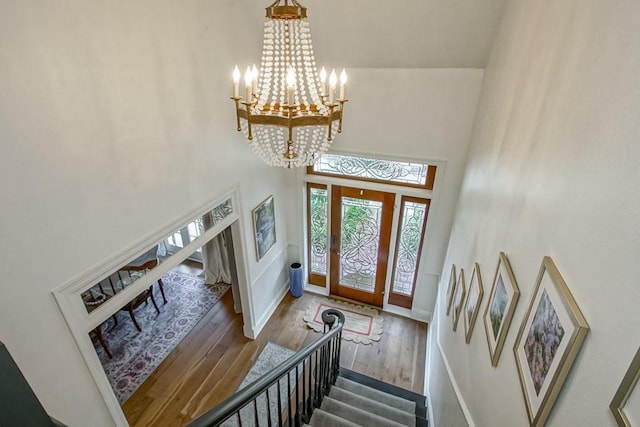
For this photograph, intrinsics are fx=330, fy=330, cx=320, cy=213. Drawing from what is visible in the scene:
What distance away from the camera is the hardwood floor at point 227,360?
3.83 m

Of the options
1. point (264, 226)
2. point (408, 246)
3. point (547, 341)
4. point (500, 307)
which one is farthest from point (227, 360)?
point (547, 341)

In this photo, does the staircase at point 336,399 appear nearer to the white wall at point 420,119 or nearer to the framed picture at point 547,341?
the framed picture at point 547,341

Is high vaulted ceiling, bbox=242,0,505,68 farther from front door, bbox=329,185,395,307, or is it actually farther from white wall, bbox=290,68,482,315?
front door, bbox=329,185,395,307

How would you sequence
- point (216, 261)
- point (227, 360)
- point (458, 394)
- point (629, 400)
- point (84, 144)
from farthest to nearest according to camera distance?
1. point (216, 261)
2. point (227, 360)
3. point (458, 394)
4. point (84, 144)
5. point (629, 400)

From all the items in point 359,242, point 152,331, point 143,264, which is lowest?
point 152,331

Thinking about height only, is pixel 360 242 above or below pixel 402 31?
below

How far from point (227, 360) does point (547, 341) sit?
4121mm

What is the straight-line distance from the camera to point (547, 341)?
1.20m

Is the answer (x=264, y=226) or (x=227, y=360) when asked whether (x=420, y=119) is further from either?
(x=227, y=360)

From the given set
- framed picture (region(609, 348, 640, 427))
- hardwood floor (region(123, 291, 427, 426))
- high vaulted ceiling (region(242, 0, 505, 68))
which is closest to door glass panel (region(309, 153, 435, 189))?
high vaulted ceiling (region(242, 0, 505, 68))

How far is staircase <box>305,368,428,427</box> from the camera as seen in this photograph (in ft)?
9.95

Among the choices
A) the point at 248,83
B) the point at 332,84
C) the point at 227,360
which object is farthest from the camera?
the point at 227,360

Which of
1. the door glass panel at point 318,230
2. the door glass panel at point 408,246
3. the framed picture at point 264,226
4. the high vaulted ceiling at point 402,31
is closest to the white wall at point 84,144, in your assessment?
the high vaulted ceiling at point 402,31

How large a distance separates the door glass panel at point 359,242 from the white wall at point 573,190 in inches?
98.5
